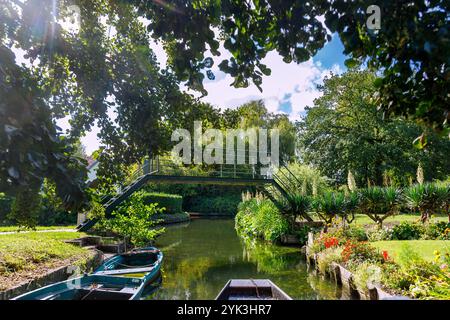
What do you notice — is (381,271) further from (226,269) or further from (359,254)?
(226,269)

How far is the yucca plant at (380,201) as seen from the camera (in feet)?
46.0

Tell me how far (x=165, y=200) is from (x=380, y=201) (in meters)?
20.5

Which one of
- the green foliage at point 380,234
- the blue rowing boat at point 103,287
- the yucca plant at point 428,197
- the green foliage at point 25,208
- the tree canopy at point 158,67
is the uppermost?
the tree canopy at point 158,67

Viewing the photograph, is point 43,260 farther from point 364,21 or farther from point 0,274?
point 364,21

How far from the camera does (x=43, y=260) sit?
8469 mm

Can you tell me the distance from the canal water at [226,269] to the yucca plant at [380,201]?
352 centimetres

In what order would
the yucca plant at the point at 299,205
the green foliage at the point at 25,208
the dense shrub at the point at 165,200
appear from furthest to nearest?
1. the dense shrub at the point at 165,200
2. the yucca plant at the point at 299,205
3. the green foliage at the point at 25,208

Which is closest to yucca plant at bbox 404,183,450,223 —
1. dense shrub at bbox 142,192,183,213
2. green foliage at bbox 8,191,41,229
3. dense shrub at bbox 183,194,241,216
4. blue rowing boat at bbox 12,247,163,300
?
blue rowing boat at bbox 12,247,163,300

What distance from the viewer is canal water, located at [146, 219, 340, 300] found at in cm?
871

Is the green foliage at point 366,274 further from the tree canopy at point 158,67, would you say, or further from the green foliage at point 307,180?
the green foliage at point 307,180

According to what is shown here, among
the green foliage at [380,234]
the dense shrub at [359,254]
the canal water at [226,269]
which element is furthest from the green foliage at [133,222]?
the green foliage at [380,234]

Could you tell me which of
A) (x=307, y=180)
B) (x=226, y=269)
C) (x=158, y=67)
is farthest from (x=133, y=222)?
(x=307, y=180)

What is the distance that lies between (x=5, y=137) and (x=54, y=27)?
2.74 metres

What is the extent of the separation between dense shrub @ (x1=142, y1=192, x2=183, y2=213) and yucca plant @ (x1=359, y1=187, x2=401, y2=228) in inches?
728
